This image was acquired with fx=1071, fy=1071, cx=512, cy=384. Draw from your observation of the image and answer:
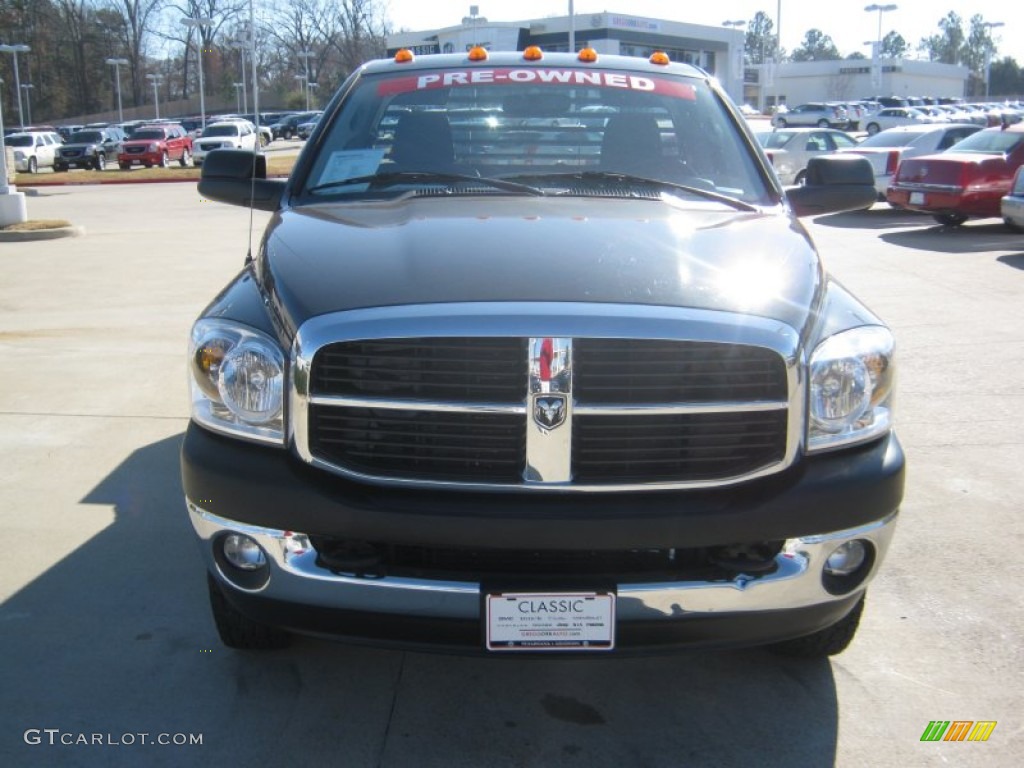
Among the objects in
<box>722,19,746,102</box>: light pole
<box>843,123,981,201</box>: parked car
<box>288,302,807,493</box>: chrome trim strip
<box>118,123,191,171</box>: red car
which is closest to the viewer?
<box>288,302,807,493</box>: chrome trim strip

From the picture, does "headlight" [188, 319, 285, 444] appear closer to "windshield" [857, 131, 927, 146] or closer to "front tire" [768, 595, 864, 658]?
"front tire" [768, 595, 864, 658]

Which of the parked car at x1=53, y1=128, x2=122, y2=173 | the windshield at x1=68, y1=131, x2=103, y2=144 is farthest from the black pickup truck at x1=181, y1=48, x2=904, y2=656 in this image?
the windshield at x1=68, y1=131, x2=103, y2=144

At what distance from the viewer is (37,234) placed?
14945 mm

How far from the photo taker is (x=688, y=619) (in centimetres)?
266

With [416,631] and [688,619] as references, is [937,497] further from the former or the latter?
[416,631]

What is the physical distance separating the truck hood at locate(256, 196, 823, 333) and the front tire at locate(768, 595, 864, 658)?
3.37 ft

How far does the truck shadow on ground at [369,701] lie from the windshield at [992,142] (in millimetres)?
14856

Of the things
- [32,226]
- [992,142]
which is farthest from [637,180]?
[992,142]

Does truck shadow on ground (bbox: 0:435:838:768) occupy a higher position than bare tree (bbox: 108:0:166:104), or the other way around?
bare tree (bbox: 108:0:166:104)

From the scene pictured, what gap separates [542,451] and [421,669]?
3.63ft

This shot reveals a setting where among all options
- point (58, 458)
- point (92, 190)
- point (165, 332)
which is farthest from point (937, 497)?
point (92, 190)

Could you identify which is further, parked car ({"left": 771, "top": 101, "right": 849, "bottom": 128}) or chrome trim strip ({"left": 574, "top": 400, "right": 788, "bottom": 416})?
parked car ({"left": 771, "top": 101, "right": 849, "bottom": 128})

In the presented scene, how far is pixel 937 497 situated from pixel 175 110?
98.1 m

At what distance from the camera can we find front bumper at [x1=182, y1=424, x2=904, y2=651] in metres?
2.61
